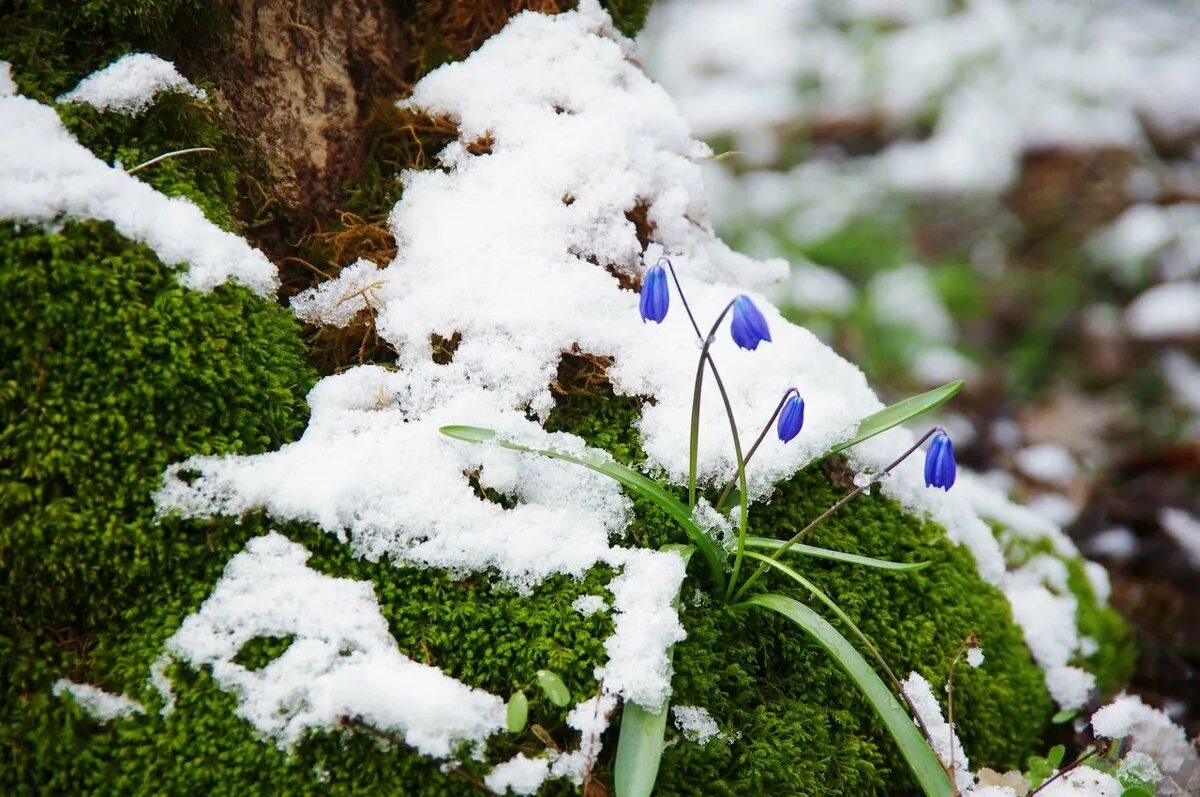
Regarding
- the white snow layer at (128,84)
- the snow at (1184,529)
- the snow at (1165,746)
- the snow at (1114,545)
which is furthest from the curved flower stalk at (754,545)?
the snow at (1184,529)

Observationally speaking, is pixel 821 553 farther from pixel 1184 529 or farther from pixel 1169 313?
pixel 1169 313

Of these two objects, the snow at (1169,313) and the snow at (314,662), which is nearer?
the snow at (314,662)

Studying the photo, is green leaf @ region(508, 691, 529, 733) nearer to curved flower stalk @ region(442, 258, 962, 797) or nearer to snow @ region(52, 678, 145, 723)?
curved flower stalk @ region(442, 258, 962, 797)

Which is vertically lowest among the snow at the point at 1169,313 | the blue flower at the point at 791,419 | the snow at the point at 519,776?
the snow at the point at 519,776

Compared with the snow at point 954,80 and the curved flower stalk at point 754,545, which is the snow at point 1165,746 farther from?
the snow at point 954,80

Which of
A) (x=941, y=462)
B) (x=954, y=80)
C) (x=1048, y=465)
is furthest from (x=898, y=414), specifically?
(x=954, y=80)

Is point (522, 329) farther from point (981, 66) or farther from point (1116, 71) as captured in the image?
point (1116, 71)
